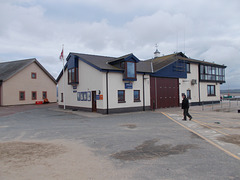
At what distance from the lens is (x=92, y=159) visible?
17.7 feet

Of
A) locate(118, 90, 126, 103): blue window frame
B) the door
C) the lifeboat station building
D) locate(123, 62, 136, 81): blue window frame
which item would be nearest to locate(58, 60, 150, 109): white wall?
the lifeboat station building

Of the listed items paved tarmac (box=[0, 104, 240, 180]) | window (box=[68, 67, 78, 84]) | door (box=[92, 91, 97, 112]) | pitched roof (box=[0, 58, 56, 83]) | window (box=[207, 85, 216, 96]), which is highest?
pitched roof (box=[0, 58, 56, 83])

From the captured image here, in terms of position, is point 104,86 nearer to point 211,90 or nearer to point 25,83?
point 211,90

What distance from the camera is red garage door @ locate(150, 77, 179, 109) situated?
21.1 m

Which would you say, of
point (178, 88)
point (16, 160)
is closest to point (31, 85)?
point (178, 88)

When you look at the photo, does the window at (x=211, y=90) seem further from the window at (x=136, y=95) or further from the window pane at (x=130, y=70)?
the window pane at (x=130, y=70)

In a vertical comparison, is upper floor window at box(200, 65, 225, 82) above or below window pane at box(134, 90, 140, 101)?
above

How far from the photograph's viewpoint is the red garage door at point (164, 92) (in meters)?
21.1

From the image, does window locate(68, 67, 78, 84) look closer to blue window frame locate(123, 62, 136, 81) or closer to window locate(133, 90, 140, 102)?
blue window frame locate(123, 62, 136, 81)

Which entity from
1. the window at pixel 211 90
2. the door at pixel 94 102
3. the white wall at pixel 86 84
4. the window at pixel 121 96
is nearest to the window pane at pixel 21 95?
the white wall at pixel 86 84

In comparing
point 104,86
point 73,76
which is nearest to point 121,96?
point 104,86

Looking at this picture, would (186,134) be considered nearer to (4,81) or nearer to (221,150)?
(221,150)

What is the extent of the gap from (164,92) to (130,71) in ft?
20.4

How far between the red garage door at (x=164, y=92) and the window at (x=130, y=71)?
11.2 feet
